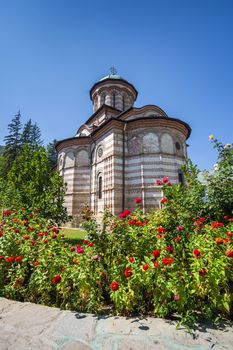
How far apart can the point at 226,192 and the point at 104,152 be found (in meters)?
10.3

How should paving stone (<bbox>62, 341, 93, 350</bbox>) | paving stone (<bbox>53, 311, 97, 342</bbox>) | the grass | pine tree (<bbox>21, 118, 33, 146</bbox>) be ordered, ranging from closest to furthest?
paving stone (<bbox>62, 341, 93, 350</bbox>)
paving stone (<bbox>53, 311, 97, 342</bbox>)
the grass
pine tree (<bbox>21, 118, 33, 146</bbox>)

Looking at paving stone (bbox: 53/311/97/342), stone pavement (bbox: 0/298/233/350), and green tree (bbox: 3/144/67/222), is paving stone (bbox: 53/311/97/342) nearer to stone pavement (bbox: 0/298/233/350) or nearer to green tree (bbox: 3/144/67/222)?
stone pavement (bbox: 0/298/233/350)

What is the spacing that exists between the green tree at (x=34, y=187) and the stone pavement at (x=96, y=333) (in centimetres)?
426

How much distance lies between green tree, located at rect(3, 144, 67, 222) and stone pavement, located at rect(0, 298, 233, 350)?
14.0 feet

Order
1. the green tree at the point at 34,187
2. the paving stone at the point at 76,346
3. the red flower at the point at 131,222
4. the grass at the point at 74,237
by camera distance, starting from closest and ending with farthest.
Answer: the paving stone at the point at 76,346, the red flower at the point at 131,222, the green tree at the point at 34,187, the grass at the point at 74,237

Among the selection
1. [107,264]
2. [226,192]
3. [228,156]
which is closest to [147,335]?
[107,264]

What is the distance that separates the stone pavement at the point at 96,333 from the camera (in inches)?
70.2

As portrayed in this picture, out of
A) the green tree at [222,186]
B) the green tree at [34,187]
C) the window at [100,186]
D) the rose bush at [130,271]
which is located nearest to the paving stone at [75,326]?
the rose bush at [130,271]

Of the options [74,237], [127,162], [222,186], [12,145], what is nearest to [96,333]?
[222,186]

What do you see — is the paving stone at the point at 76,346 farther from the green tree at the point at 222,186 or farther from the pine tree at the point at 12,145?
the pine tree at the point at 12,145

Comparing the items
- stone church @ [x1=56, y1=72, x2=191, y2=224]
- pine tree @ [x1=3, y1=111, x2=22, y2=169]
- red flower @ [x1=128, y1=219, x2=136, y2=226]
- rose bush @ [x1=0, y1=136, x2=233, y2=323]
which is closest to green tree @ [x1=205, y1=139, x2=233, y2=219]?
rose bush @ [x1=0, y1=136, x2=233, y2=323]

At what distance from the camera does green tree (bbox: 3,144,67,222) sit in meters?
6.33

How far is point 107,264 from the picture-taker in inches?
117

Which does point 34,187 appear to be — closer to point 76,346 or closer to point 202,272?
point 76,346
